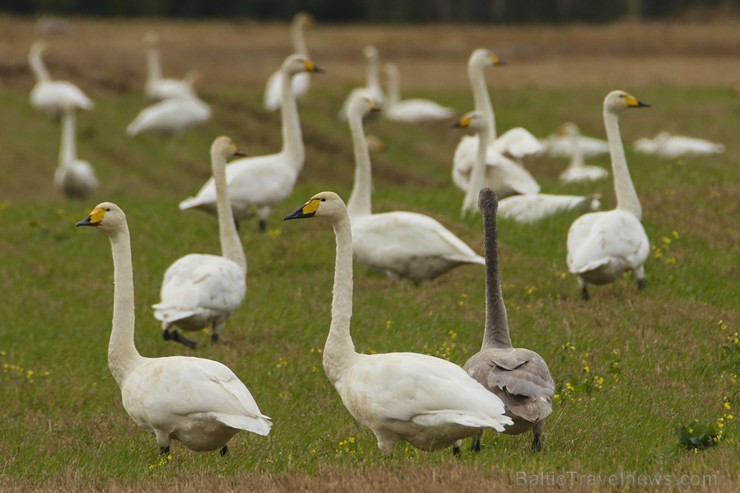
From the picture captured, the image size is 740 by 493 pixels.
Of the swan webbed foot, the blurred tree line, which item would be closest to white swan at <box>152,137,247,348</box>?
the swan webbed foot

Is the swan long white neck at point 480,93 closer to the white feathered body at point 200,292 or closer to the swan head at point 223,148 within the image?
the swan head at point 223,148

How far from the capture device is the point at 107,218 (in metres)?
8.49

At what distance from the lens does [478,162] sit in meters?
14.9

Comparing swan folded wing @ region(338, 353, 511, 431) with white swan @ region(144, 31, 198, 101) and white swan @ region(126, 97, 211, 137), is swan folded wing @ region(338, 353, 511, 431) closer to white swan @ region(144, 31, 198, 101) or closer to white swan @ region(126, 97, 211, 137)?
white swan @ region(126, 97, 211, 137)

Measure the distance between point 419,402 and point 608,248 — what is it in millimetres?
4609

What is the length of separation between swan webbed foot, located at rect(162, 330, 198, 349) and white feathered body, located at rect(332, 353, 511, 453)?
149 inches

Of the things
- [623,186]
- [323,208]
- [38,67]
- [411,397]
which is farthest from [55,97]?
A: [411,397]

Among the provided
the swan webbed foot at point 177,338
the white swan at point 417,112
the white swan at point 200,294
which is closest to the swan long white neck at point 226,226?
the white swan at point 200,294

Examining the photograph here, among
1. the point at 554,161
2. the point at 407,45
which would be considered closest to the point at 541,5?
the point at 407,45

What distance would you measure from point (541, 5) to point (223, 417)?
217 ft

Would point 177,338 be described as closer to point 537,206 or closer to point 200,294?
point 200,294

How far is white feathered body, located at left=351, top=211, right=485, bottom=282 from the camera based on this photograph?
1227 centimetres

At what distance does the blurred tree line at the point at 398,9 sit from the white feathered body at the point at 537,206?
1979 inches

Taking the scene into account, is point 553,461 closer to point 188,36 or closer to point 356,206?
point 356,206
